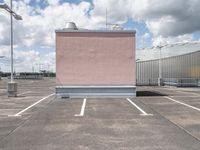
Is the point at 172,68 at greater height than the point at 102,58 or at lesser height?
greater

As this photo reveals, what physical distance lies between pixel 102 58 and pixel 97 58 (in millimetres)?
334

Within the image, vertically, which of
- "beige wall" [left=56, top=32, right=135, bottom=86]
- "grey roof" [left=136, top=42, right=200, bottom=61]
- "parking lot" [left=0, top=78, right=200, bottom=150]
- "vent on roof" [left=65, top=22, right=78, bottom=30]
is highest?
"grey roof" [left=136, top=42, right=200, bottom=61]

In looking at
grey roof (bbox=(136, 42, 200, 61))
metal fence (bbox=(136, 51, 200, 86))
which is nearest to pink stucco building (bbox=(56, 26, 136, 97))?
metal fence (bbox=(136, 51, 200, 86))

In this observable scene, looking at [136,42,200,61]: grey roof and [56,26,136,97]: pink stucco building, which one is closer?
[56,26,136,97]: pink stucco building

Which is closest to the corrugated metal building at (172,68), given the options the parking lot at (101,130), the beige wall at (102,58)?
the beige wall at (102,58)

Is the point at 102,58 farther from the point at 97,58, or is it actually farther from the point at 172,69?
the point at 172,69

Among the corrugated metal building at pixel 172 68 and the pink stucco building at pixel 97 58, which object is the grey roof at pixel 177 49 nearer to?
the corrugated metal building at pixel 172 68

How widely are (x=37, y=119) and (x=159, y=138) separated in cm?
492

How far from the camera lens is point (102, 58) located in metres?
20.1

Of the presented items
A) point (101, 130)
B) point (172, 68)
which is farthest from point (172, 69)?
point (101, 130)

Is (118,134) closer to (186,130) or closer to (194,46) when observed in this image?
(186,130)

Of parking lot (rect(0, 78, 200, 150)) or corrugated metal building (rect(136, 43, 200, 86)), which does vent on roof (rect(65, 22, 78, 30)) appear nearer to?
parking lot (rect(0, 78, 200, 150))

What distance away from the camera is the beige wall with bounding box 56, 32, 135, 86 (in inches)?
786

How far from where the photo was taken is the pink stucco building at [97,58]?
19.9 metres
